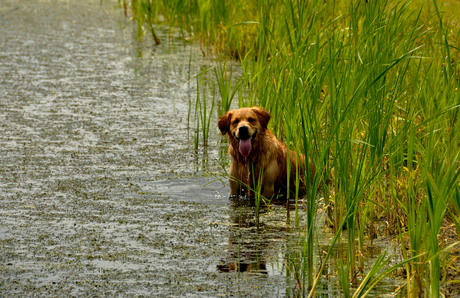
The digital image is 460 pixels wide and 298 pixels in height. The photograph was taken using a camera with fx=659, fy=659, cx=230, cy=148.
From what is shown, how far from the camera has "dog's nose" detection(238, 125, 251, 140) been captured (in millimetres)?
4805

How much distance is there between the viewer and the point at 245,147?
491cm

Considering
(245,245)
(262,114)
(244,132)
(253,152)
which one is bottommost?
(245,245)

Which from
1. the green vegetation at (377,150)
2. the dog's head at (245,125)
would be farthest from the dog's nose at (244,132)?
the green vegetation at (377,150)

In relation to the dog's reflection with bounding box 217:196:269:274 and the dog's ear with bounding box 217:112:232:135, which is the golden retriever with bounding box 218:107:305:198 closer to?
the dog's ear with bounding box 217:112:232:135

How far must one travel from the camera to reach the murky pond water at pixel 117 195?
331cm

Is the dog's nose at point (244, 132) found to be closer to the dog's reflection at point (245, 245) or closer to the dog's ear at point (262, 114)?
the dog's ear at point (262, 114)

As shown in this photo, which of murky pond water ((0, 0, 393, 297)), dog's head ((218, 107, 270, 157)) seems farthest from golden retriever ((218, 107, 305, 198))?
murky pond water ((0, 0, 393, 297))

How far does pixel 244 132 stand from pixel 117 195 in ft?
3.36

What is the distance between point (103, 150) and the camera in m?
5.72

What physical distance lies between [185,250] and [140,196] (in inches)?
42.6

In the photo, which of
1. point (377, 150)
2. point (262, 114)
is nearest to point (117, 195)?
point (262, 114)

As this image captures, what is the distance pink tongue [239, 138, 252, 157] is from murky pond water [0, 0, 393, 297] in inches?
14.6

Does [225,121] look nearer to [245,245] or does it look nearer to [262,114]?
[262,114]

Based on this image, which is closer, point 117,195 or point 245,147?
point 117,195
